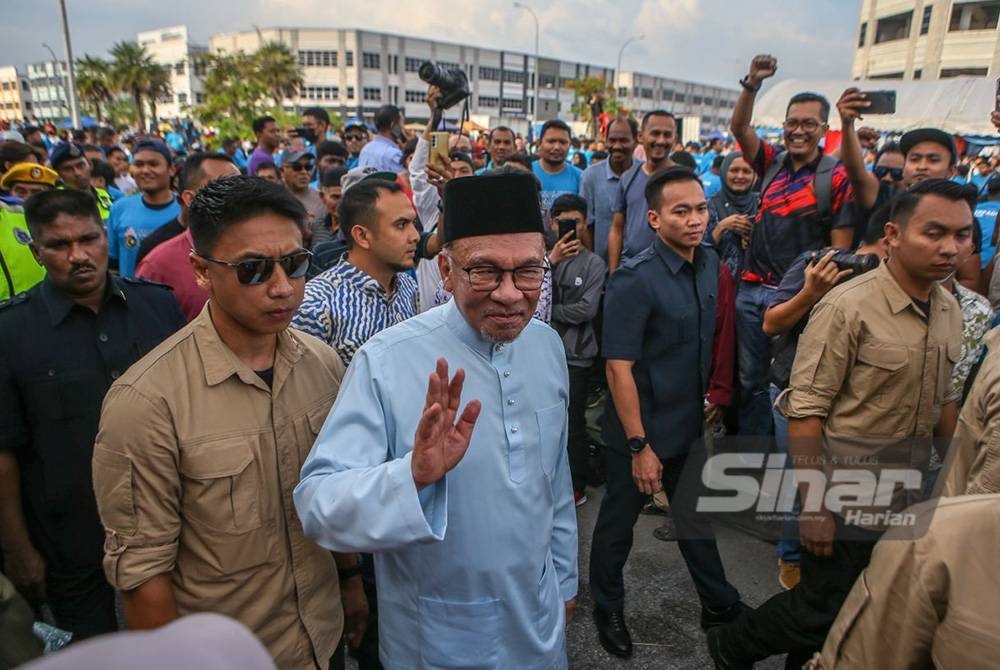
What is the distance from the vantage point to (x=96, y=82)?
4241cm

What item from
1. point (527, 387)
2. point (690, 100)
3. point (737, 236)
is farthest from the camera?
point (690, 100)

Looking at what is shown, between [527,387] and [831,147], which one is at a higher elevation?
[831,147]

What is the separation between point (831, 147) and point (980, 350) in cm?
530

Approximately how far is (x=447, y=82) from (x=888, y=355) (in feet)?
11.4

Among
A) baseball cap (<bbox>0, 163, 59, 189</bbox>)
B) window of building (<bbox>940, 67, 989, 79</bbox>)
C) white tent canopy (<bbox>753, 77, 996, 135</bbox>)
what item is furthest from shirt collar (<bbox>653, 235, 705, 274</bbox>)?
window of building (<bbox>940, 67, 989, 79</bbox>)

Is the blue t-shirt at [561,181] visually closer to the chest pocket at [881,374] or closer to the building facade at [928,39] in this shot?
the chest pocket at [881,374]

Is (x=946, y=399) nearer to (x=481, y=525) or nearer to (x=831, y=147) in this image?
(x=481, y=525)

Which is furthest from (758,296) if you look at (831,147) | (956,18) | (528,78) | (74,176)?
(528,78)

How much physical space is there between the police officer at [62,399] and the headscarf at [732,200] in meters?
4.70

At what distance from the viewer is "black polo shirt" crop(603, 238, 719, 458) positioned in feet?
9.53

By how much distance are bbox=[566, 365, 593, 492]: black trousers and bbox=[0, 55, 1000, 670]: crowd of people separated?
16cm

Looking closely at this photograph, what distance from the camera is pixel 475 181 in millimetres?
1784

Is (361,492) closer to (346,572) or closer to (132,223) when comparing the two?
(346,572)

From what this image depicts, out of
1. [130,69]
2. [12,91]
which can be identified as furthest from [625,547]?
[12,91]
